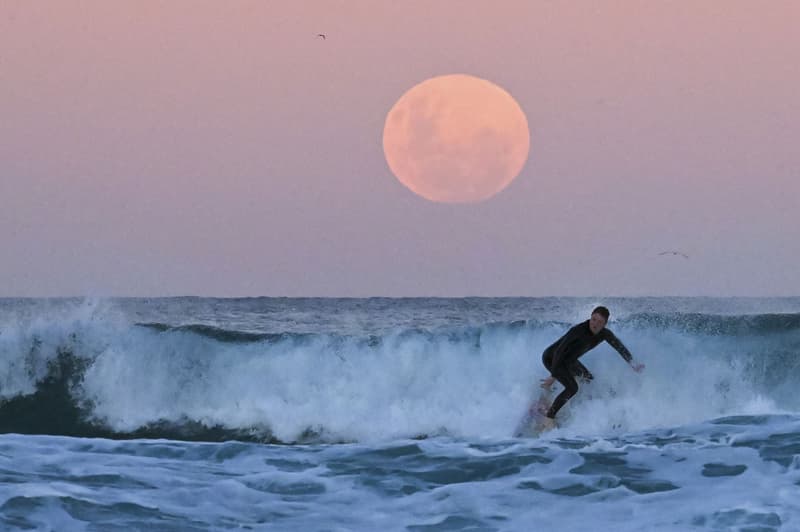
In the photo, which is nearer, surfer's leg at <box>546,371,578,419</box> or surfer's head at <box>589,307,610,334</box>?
surfer's head at <box>589,307,610,334</box>

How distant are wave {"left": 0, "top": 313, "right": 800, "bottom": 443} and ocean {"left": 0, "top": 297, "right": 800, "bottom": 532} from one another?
0.14 ft

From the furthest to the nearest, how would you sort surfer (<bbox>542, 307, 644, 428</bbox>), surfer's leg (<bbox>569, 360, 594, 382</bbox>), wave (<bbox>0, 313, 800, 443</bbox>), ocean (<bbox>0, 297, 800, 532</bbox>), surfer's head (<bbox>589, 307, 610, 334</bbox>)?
wave (<bbox>0, 313, 800, 443</bbox>), surfer's leg (<bbox>569, 360, 594, 382</bbox>), surfer (<bbox>542, 307, 644, 428</bbox>), surfer's head (<bbox>589, 307, 610, 334</bbox>), ocean (<bbox>0, 297, 800, 532</bbox>)

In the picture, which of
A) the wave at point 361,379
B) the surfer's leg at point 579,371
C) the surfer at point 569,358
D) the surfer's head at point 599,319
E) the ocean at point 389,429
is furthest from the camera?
the wave at point 361,379

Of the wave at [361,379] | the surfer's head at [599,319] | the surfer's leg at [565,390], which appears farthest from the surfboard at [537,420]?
the wave at [361,379]

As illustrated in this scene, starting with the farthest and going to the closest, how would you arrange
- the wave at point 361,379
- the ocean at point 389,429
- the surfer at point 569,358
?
the wave at point 361,379 → the surfer at point 569,358 → the ocean at point 389,429

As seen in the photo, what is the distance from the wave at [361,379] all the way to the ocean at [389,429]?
0.04 m

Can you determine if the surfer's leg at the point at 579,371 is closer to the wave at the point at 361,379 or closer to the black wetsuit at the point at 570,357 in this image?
the black wetsuit at the point at 570,357

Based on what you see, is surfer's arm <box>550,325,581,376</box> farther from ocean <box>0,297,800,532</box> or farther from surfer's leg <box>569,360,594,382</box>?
ocean <box>0,297,800,532</box>

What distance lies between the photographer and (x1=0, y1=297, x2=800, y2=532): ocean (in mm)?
8500

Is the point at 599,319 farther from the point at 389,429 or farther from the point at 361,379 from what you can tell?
the point at 361,379

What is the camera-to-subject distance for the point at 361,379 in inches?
776

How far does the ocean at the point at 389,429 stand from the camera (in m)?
8.50

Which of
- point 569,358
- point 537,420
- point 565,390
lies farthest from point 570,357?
point 537,420

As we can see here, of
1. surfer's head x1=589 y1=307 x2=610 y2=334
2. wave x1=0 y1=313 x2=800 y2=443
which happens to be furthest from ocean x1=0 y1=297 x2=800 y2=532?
surfer's head x1=589 y1=307 x2=610 y2=334
